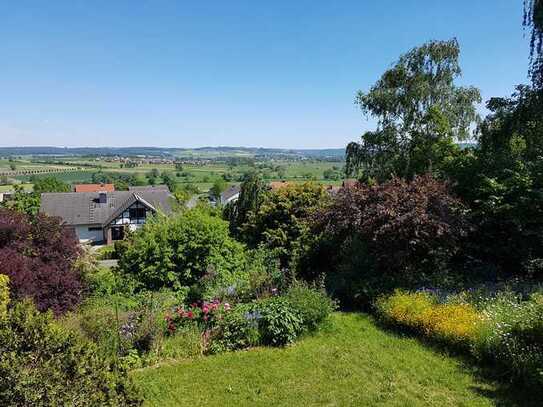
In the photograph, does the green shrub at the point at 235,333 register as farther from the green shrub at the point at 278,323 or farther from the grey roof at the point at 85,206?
the grey roof at the point at 85,206

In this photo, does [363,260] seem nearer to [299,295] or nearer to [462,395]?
[299,295]

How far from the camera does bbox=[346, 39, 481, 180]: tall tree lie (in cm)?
1811

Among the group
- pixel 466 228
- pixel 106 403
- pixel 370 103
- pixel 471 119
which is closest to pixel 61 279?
pixel 106 403

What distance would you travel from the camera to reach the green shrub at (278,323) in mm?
7371

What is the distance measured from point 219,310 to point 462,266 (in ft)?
21.4

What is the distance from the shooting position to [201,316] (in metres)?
7.93

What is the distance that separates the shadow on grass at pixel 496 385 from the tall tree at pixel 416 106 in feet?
37.8

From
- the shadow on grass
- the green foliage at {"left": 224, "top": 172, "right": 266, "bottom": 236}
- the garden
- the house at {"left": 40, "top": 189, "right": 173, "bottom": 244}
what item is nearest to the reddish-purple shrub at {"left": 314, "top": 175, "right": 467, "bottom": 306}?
the garden

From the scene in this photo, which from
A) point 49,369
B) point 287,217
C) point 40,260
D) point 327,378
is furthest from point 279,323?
point 287,217

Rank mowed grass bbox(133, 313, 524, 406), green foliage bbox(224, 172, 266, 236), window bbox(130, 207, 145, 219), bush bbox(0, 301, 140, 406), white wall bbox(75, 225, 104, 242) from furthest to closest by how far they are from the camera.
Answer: white wall bbox(75, 225, 104, 242) < window bbox(130, 207, 145, 219) < green foliage bbox(224, 172, 266, 236) < mowed grass bbox(133, 313, 524, 406) < bush bbox(0, 301, 140, 406)

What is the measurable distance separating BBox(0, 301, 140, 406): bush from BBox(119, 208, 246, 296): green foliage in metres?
6.40

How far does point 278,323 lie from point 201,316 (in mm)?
1637

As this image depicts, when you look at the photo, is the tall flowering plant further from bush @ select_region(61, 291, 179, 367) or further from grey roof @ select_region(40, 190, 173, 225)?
grey roof @ select_region(40, 190, 173, 225)

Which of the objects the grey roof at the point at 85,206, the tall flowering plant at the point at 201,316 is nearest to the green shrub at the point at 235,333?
the tall flowering plant at the point at 201,316
